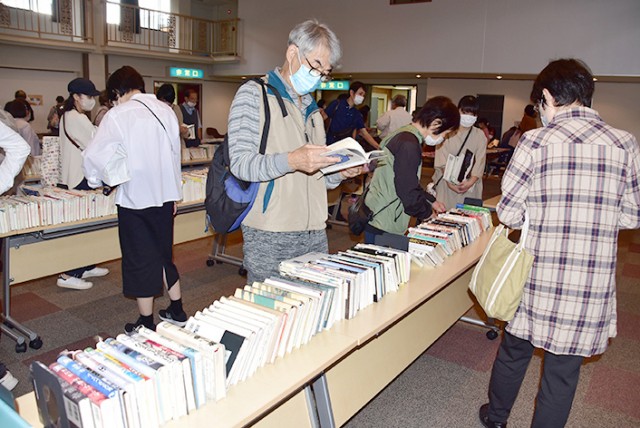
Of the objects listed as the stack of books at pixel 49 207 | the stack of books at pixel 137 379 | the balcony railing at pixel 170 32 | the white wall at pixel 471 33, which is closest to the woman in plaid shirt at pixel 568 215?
the stack of books at pixel 137 379

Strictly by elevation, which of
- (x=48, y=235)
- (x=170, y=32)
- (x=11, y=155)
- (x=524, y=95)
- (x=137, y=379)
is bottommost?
(x=48, y=235)

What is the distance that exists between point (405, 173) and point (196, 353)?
1.84 m

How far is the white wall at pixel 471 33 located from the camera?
886cm

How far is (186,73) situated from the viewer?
1456cm

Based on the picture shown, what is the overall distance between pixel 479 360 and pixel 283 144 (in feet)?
7.83

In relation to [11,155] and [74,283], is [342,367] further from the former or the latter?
[74,283]

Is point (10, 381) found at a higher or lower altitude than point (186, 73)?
lower

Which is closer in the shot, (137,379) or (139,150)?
(137,379)

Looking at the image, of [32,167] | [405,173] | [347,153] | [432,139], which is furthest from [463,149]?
[32,167]

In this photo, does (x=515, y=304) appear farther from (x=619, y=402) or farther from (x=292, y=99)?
(x=619, y=402)

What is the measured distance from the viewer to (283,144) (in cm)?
204

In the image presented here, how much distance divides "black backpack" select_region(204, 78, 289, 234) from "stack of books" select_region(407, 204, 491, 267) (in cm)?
115

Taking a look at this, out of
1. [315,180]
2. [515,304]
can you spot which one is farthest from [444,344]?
[315,180]

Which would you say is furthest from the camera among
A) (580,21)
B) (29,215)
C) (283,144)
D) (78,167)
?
(580,21)
